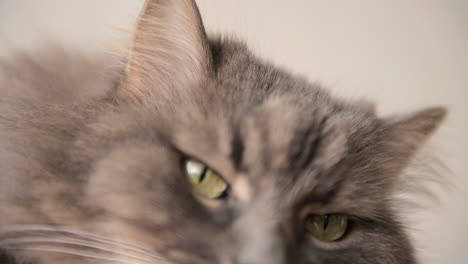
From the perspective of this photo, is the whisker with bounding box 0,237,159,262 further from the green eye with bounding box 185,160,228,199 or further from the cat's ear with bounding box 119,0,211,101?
the cat's ear with bounding box 119,0,211,101

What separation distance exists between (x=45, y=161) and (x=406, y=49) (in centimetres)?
Result: 165

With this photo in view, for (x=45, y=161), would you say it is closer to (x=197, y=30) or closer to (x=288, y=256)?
(x=197, y=30)

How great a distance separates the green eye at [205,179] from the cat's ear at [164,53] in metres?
0.22

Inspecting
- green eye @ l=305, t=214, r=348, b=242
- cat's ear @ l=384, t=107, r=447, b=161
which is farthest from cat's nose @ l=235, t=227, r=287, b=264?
cat's ear @ l=384, t=107, r=447, b=161

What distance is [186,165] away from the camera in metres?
0.90

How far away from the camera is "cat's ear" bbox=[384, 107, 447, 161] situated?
1.18m


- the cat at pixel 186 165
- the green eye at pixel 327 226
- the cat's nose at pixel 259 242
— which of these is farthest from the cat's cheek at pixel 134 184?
the green eye at pixel 327 226

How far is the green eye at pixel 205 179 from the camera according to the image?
896 mm

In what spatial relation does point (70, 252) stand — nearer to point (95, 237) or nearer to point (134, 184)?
point (95, 237)

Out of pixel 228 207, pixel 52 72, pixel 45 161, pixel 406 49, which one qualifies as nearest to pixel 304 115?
pixel 228 207

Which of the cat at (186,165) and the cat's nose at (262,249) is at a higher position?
the cat at (186,165)

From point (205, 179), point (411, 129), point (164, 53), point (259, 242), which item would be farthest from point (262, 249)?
point (411, 129)

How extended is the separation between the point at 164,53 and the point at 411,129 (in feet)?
2.51

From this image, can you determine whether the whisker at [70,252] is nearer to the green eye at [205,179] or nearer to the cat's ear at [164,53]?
the green eye at [205,179]
